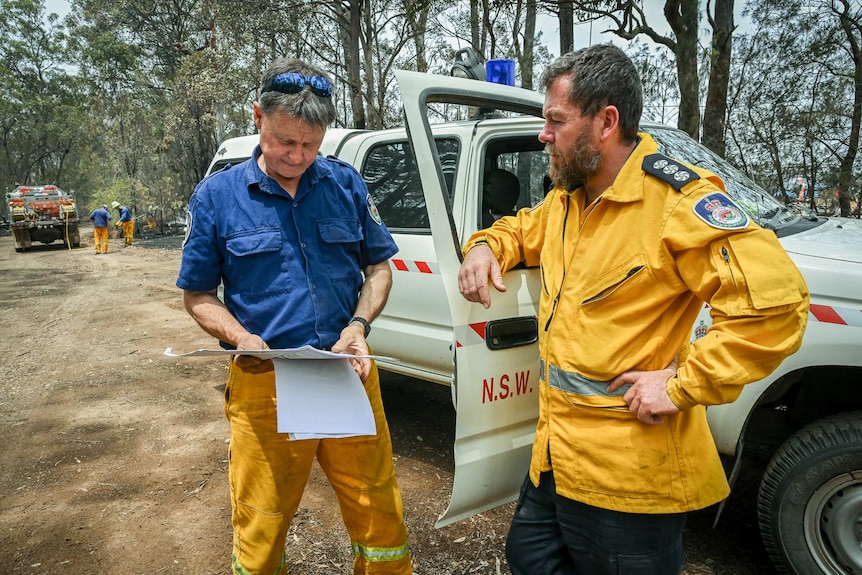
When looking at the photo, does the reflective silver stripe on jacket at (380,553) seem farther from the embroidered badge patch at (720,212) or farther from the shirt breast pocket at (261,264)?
the embroidered badge patch at (720,212)

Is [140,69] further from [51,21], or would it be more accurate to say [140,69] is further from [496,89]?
[496,89]

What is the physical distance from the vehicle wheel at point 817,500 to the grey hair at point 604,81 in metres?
1.49

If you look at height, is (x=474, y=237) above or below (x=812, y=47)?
below

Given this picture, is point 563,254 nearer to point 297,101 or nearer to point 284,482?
point 297,101

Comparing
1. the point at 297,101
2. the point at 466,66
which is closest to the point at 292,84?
the point at 297,101

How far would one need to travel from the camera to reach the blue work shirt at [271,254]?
1807mm

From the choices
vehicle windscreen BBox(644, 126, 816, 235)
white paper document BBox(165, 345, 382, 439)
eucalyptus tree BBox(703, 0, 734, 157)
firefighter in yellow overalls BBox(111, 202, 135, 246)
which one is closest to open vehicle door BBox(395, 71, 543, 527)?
white paper document BBox(165, 345, 382, 439)

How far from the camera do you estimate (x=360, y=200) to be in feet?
6.84

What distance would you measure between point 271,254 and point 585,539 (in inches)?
49.2

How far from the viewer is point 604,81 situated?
148 cm

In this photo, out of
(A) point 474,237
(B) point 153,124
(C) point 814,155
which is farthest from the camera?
(B) point 153,124

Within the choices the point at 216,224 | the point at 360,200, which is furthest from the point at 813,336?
the point at 216,224

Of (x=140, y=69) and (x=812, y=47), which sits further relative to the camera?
(x=140, y=69)

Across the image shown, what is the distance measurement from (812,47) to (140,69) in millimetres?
27923
